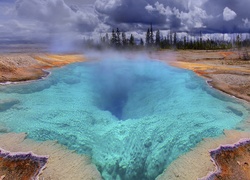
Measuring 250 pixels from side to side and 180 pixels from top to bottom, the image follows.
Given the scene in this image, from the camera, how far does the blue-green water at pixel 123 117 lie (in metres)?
8.70

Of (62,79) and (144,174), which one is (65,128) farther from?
(62,79)

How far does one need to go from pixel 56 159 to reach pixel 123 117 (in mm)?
5766

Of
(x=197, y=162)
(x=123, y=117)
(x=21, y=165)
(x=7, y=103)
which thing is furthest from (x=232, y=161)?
(x=7, y=103)

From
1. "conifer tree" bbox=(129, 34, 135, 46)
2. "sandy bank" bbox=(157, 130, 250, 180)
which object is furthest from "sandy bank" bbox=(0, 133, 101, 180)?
"conifer tree" bbox=(129, 34, 135, 46)

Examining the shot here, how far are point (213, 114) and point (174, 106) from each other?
7.30ft

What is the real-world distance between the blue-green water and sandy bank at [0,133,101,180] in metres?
0.42

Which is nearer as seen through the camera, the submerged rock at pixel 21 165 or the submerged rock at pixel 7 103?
the submerged rock at pixel 21 165

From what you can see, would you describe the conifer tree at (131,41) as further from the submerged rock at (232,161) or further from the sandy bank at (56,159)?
the submerged rock at (232,161)

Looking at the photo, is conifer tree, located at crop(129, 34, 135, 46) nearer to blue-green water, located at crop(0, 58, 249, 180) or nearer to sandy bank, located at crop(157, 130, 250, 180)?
blue-green water, located at crop(0, 58, 249, 180)

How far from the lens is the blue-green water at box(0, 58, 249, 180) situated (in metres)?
8.70

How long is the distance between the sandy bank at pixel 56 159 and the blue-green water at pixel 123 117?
1.39 feet

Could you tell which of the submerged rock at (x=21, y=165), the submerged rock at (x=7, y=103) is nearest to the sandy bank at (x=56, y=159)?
the submerged rock at (x=21, y=165)

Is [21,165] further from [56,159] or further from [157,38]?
[157,38]

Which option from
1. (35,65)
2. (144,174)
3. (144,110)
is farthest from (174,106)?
(35,65)
